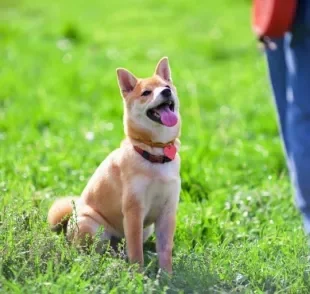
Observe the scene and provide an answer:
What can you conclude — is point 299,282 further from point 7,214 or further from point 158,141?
point 7,214

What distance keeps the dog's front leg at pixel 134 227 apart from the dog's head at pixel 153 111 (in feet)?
1.21

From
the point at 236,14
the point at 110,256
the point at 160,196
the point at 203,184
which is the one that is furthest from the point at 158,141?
the point at 236,14

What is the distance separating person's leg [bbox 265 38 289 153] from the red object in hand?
0.21 meters

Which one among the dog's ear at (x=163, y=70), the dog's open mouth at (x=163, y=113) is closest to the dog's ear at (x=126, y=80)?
the dog's ear at (x=163, y=70)

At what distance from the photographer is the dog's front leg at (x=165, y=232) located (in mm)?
5046

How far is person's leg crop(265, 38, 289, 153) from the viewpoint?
4684 mm

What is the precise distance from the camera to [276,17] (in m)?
4.36

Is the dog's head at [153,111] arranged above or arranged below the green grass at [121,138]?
above

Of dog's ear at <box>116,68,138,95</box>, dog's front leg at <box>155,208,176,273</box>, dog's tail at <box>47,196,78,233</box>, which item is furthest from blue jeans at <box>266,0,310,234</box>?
dog's tail at <box>47,196,78,233</box>

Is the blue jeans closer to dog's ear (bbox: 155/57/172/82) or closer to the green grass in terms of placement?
the green grass

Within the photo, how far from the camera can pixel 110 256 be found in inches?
190

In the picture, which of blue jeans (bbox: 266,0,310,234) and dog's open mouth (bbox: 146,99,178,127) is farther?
dog's open mouth (bbox: 146,99,178,127)

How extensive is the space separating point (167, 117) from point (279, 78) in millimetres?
646

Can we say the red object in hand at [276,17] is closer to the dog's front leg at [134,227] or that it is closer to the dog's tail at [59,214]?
the dog's front leg at [134,227]
